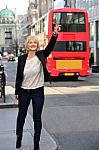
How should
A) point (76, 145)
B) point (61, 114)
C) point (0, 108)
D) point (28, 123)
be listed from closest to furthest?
point (76, 145) < point (28, 123) < point (61, 114) < point (0, 108)

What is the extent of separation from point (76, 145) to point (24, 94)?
4.90 feet

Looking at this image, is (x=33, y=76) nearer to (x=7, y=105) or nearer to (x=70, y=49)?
(x=7, y=105)

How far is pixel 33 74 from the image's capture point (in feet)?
22.9

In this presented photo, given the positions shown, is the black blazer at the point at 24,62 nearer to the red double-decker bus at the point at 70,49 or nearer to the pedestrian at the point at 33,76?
the pedestrian at the point at 33,76

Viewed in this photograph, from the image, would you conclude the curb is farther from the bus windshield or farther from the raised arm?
the bus windshield

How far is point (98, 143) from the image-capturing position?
8.07 metres

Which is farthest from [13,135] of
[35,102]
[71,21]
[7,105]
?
[71,21]

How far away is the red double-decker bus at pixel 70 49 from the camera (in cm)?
2592

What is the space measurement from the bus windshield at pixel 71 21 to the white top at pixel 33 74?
19.2 meters

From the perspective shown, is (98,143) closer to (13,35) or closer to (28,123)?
(28,123)

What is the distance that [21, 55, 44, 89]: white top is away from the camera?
6.98 meters

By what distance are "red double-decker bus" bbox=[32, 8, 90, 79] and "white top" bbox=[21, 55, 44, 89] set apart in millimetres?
18692

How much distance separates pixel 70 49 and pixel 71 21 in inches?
66.0

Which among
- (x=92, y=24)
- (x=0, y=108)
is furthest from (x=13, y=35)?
(x=0, y=108)
